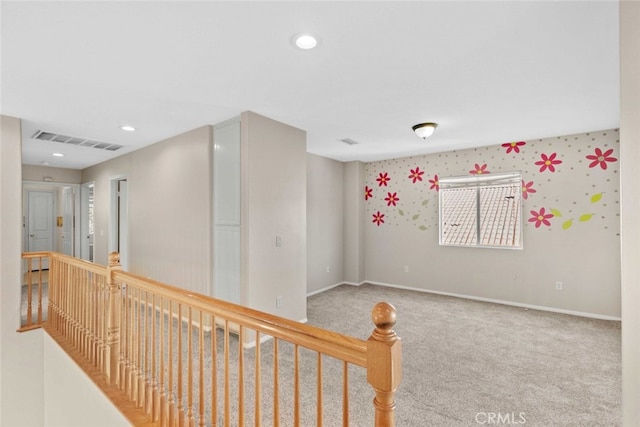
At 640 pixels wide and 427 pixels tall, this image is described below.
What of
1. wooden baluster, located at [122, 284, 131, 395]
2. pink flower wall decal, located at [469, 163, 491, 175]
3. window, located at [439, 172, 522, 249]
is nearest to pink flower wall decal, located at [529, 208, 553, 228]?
window, located at [439, 172, 522, 249]

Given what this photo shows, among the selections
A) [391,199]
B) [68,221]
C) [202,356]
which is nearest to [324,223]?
[391,199]

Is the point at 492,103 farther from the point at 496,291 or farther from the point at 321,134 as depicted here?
the point at 496,291

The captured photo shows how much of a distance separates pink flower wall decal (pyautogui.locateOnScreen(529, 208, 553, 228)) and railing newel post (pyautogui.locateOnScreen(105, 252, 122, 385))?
17.0 ft

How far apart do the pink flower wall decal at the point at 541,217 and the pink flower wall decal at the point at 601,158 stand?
803mm

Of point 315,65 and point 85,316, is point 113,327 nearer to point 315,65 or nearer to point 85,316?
point 85,316

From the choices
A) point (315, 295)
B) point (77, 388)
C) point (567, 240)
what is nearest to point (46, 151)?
point (77, 388)

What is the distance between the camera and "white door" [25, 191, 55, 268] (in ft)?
24.0

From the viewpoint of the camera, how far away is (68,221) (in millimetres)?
7109

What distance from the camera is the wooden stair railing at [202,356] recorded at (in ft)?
3.47

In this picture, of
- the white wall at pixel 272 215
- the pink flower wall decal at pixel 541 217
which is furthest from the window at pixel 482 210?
the white wall at pixel 272 215

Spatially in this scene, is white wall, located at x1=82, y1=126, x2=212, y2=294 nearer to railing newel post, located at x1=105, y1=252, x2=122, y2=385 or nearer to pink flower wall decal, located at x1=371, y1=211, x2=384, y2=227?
railing newel post, located at x1=105, y1=252, x2=122, y2=385

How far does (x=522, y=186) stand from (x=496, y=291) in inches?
65.3

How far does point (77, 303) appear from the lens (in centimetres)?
311

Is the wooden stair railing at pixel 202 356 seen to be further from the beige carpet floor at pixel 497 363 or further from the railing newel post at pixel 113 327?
the beige carpet floor at pixel 497 363
